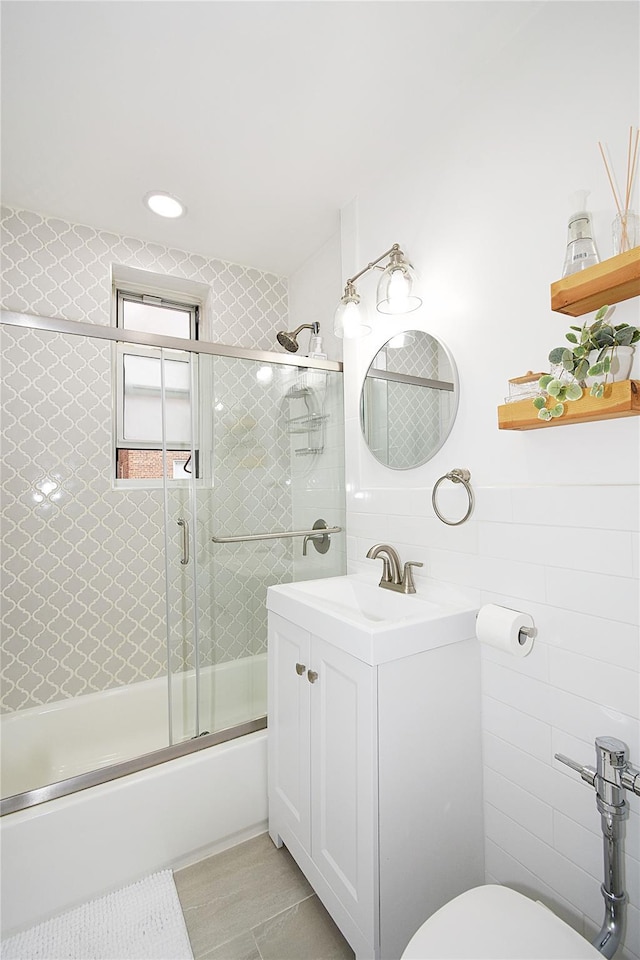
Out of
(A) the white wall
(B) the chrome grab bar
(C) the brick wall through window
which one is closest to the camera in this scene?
(A) the white wall

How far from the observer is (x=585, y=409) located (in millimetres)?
958

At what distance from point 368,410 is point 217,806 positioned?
1.59 meters

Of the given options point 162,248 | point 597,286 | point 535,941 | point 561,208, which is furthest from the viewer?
point 162,248

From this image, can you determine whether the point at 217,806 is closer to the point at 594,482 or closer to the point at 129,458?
the point at 129,458

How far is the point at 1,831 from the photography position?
129 cm

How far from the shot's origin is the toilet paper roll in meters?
1.14

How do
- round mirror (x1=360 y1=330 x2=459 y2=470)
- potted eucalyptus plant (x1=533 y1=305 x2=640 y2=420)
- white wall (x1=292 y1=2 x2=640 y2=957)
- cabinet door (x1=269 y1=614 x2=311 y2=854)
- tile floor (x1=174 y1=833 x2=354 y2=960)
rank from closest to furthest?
potted eucalyptus plant (x1=533 y1=305 x2=640 y2=420)
white wall (x1=292 y1=2 x2=640 y2=957)
tile floor (x1=174 y1=833 x2=354 y2=960)
cabinet door (x1=269 y1=614 x2=311 y2=854)
round mirror (x1=360 y1=330 x2=459 y2=470)

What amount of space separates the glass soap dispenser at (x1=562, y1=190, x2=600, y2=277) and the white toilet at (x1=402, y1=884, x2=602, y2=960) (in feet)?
4.47

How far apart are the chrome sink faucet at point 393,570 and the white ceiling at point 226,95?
5.03ft

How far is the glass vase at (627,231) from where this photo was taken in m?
0.94

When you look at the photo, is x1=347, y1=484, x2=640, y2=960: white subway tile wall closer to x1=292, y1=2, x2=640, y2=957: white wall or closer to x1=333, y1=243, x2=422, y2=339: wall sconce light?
x1=292, y1=2, x2=640, y2=957: white wall

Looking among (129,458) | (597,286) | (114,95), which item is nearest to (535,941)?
(597,286)

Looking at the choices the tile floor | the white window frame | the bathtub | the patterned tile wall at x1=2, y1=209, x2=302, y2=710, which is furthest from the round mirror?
the tile floor

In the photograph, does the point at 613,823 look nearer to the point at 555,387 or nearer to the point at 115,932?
the point at 555,387
